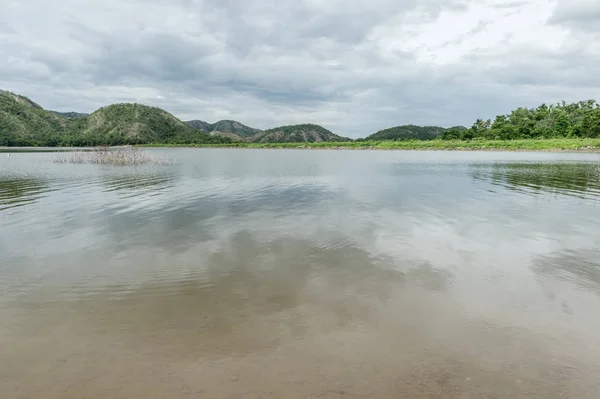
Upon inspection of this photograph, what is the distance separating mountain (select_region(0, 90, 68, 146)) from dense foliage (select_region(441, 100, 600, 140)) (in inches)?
8050

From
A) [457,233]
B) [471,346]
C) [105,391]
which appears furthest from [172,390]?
[457,233]

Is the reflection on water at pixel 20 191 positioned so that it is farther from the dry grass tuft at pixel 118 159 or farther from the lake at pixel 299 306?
the dry grass tuft at pixel 118 159

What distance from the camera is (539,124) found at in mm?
138000

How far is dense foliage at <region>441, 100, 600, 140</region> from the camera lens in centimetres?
11281

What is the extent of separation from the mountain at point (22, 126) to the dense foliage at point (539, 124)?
20447 centimetres

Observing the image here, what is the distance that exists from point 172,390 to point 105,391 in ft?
3.15

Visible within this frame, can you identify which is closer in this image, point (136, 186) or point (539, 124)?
point (136, 186)

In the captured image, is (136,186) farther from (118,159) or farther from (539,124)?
(539,124)

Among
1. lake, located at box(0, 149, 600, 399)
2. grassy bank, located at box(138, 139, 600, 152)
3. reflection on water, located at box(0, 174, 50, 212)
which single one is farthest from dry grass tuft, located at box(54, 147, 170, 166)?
grassy bank, located at box(138, 139, 600, 152)

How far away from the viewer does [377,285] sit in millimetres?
8453

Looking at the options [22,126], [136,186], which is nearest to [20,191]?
[136,186]

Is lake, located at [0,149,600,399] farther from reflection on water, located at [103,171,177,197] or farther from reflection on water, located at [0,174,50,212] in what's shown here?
reflection on water, located at [103,171,177,197]

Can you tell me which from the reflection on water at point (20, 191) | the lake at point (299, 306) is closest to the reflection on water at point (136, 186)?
the reflection on water at point (20, 191)

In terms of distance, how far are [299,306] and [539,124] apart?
169 meters
